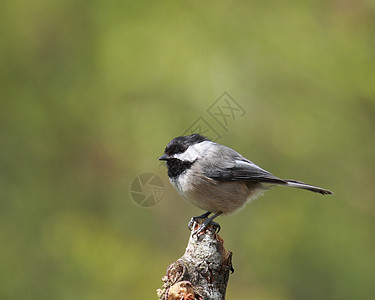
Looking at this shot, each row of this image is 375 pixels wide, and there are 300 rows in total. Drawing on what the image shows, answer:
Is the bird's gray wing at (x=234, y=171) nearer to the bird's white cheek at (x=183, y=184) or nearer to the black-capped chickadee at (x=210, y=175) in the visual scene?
the black-capped chickadee at (x=210, y=175)

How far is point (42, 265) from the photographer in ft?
12.9

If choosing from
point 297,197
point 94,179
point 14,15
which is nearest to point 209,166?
point 297,197

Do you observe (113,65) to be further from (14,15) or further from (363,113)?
(363,113)

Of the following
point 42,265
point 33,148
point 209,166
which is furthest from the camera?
point 33,148

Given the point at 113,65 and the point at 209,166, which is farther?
the point at 113,65

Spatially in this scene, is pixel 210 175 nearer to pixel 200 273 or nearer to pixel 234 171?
pixel 234 171

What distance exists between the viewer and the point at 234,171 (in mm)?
2922

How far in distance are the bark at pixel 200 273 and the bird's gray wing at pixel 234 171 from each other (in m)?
0.90

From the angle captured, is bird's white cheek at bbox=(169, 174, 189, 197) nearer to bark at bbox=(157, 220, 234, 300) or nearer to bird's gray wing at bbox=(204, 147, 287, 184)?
bird's gray wing at bbox=(204, 147, 287, 184)

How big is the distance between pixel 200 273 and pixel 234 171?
1.13 metres

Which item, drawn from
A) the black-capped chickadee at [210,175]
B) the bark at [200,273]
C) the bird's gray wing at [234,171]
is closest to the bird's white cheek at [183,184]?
the black-capped chickadee at [210,175]

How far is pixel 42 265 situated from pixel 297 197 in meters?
2.34

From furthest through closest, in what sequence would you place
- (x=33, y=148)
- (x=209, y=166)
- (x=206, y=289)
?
(x=33, y=148), (x=209, y=166), (x=206, y=289)

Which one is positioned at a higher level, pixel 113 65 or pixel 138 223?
pixel 113 65
